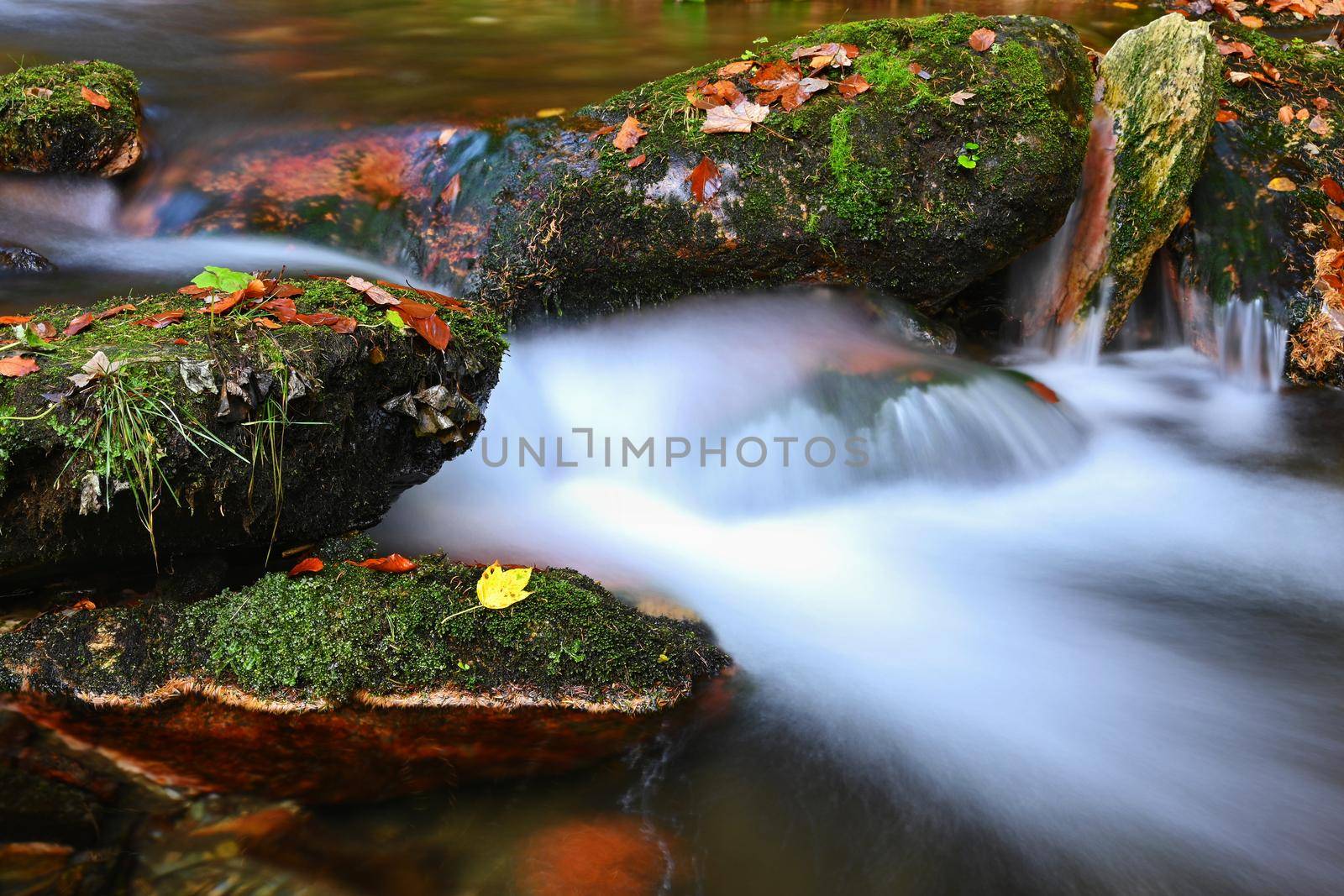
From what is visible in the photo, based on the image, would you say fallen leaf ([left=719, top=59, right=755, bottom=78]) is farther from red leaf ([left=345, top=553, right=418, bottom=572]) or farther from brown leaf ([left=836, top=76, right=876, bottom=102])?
red leaf ([left=345, top=553, right=418, bottom=572])

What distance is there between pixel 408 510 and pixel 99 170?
3.65 meters

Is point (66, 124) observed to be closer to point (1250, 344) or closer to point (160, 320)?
point (160, 320)

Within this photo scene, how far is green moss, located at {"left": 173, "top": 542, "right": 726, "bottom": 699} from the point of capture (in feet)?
10.6

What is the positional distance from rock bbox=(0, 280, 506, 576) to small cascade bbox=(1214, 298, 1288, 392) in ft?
16.8

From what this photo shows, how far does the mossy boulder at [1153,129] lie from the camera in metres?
5.62

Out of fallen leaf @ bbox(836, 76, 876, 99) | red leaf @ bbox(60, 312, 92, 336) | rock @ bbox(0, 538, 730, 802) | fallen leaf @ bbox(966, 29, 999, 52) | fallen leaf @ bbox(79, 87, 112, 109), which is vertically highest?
fallen leaf @ bbox(966, 29, 999, 52)

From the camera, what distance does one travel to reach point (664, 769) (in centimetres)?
323

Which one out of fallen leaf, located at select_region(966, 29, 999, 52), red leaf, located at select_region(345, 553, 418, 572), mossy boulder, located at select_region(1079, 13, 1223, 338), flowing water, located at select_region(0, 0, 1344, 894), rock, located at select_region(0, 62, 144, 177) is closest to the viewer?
flowing water, located at select_region(0, 0, 1344, 894)

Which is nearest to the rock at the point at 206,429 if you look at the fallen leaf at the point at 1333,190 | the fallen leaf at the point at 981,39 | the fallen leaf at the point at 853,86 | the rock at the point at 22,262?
the rock at the point at 22,262

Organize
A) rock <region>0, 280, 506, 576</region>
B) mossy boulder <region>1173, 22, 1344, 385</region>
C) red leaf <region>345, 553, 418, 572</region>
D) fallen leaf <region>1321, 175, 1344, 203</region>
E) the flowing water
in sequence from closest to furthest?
rock <region>0, 280, 506, 576</region>, the flowing water, red leaf <region>345, 553, 418, 572</region>, mossy boulder <region>1173, 22, 1344, 385</region>, fallen leaf <region>1321, 175, 1344, 203</region>

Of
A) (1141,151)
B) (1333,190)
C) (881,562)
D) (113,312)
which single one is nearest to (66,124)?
(113,312)

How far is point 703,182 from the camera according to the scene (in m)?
5.05

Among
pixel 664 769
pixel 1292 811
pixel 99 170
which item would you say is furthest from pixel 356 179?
pixel 1292 811

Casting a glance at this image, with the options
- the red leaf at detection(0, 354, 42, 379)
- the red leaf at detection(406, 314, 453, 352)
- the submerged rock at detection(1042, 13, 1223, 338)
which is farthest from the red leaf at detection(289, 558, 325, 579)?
the submerged rock at detection(1042, 13, 1223, 338)
